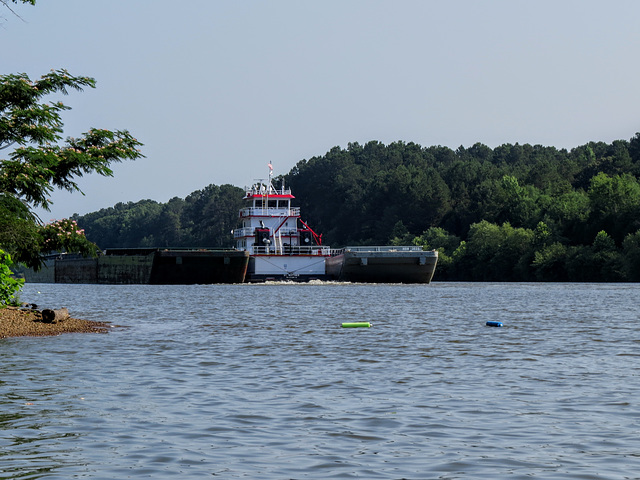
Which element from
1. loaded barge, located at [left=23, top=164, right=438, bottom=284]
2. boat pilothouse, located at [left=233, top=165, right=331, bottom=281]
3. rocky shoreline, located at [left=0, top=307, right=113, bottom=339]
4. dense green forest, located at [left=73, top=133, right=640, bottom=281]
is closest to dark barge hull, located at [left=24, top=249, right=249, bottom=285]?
loaded barge, located at [left=23, top=164, right=438, bottom=284]

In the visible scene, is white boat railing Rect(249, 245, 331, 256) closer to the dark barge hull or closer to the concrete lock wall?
the dark barge hull

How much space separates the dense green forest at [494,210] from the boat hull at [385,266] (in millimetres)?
22384

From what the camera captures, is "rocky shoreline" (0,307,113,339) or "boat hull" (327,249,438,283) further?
"boat hull" (327,249,438,283)

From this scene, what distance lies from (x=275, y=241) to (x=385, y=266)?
449 inches

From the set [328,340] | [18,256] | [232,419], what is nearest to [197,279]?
[18,256]

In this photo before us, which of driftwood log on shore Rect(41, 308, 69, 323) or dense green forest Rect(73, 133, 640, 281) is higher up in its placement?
dense green forest Rect(73, 133, 640, 281)

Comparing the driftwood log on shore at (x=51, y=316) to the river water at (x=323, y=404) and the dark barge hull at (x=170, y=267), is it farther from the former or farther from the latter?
the dark barge hull at (x=170, y=267)

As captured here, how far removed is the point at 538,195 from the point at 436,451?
114 m

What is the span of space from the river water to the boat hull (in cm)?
4398

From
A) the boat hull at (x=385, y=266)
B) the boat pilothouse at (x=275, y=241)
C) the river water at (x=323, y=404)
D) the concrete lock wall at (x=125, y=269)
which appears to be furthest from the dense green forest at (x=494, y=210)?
the river water at (x=323, y=404)

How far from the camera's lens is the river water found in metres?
9.62

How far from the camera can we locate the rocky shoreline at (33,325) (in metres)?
24.4

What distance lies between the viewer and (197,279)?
2862 inches

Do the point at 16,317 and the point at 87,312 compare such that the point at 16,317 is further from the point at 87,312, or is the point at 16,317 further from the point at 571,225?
the point at 571,225
